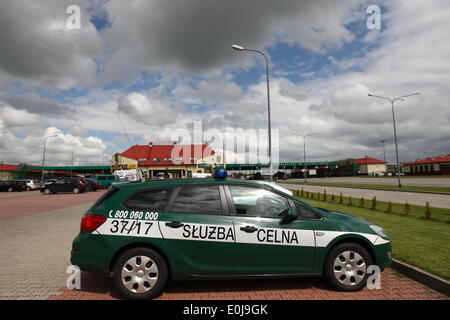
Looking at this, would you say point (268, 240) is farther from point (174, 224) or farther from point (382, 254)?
point (382, 254)

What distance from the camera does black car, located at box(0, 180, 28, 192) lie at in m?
37.1

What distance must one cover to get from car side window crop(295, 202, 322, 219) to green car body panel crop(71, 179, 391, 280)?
0.36 ft

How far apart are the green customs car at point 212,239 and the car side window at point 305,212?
0.02m

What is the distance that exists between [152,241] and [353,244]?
280cm

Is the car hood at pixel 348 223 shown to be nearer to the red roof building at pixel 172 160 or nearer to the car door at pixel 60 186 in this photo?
the car door at pixel 60 186

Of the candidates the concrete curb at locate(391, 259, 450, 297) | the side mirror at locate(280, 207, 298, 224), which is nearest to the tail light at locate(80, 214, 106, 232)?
the side mirror at locate(280, 207, 298, 224)

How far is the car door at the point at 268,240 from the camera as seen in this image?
383 cm

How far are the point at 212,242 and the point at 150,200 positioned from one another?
3.49 feet

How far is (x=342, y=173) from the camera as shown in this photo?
11019 cm

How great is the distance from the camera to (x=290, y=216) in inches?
154

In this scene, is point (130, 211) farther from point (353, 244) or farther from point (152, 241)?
point (353, 244)
